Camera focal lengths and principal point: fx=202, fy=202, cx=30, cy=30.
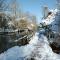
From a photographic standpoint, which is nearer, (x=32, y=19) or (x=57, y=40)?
(x=57, y=40)

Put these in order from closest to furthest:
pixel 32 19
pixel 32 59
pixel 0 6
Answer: pixel 32 59
pixel 0 6
pixel 32 19

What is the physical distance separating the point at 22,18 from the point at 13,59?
7.82 meters

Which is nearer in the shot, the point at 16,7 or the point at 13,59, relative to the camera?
the point at 13,59

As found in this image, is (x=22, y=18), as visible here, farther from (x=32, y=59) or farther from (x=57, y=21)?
(x=32, y=59)

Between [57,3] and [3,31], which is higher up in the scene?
[57,3]

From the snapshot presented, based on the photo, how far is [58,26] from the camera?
30.4 ft

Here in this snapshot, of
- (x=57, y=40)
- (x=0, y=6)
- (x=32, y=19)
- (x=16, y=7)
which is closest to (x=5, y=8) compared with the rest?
(x=0, y=6)

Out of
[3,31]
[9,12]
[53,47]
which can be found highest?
[9,12]

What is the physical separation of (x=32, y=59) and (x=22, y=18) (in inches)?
315

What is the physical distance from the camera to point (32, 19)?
16.0m

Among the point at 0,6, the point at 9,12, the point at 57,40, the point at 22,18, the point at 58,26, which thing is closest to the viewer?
the point at 57,40

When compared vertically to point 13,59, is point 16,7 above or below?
above

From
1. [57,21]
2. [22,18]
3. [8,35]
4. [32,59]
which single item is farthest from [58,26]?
[22,18]

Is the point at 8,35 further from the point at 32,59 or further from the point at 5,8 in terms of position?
the point at 32,59
